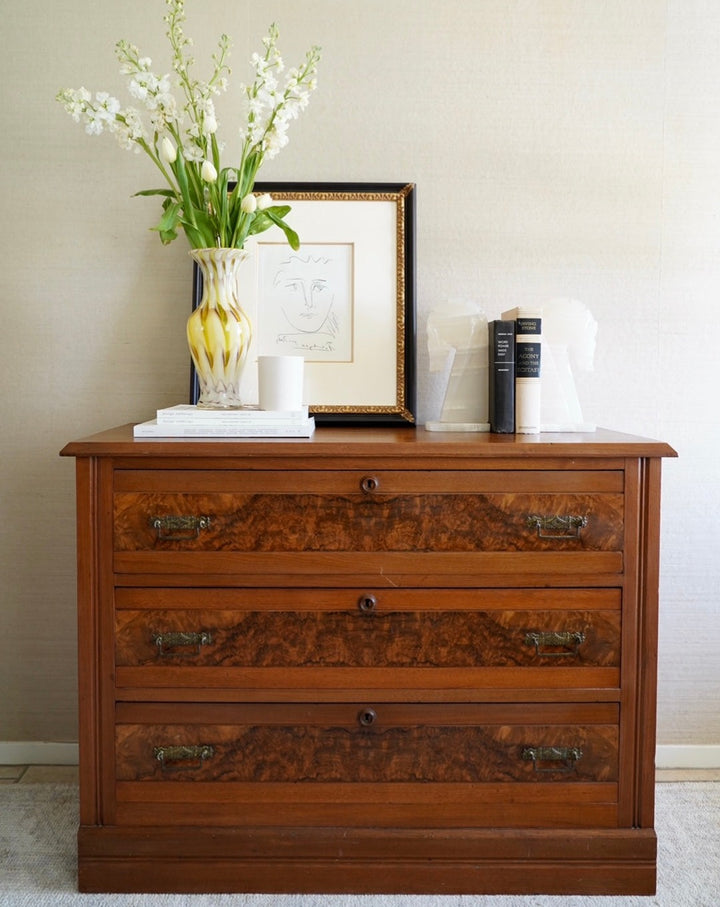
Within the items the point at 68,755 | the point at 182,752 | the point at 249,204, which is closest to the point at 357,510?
the point at 182,752

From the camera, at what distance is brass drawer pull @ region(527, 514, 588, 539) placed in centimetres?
154

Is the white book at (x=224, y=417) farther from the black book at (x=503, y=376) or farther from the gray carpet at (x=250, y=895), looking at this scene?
Answer: the gray carpet at (x=250, y=895)

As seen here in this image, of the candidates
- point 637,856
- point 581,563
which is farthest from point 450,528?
point 637,856

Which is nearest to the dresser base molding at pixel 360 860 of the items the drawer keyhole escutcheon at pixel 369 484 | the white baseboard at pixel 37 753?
the white baseboard at pixel 37 753

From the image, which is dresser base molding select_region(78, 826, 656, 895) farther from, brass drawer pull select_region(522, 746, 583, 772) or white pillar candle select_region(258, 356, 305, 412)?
white pillar candle select_region(258, 356, 305, 412)

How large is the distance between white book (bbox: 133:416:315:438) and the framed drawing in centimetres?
34

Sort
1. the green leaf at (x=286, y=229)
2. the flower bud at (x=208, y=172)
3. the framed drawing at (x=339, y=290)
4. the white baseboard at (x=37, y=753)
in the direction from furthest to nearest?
the white baseboard at (x=37, y=753), the framed drawing at (x=339, y=290), the green leaf at (x=286, y=229), the flower bud at (x=208, y=172)

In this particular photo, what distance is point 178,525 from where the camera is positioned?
152cm

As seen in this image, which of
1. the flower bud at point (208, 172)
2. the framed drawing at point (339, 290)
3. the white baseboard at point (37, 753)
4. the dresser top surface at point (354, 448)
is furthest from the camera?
the white baseboard at point (37, 753)

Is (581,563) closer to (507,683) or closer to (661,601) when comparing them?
(507,683)

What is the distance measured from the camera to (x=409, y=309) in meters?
1.91

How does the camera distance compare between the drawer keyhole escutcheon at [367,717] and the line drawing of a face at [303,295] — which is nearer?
the drawer keyhole escutcheon at [367,717]

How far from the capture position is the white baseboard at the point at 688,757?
2.09 metres

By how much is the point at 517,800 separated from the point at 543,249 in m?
1.26
